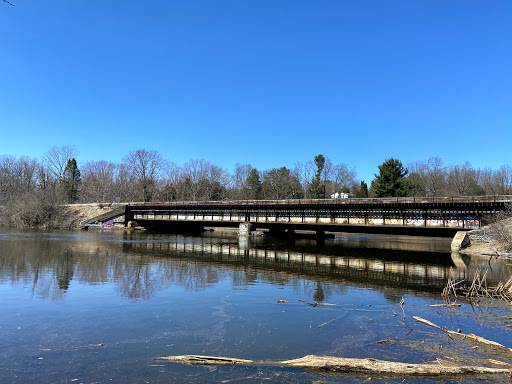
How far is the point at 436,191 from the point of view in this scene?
83000mm

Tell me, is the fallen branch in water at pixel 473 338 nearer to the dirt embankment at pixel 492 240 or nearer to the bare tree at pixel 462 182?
the dirt embankment at pixel 492 240

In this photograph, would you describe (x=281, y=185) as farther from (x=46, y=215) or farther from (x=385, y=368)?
(x=385, y=368)

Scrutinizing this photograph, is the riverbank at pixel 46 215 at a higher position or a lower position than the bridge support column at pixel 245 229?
higher

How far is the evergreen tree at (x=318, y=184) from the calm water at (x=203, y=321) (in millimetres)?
66434

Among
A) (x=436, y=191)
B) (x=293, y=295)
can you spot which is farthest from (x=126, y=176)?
(x=293, y=295)

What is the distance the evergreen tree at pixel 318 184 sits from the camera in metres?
86.0

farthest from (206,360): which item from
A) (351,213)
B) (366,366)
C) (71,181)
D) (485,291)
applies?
(71,181)

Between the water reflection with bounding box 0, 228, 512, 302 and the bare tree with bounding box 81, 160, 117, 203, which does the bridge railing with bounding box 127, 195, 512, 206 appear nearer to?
the water reflection with bounding box 0, 228, 512, 302

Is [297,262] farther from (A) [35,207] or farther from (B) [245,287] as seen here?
(A) [35,207]

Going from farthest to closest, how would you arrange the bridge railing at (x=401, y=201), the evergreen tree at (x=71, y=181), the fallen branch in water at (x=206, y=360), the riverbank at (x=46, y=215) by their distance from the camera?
the evergreen tree at (x=71, y=181) < the riverbank at (x=46, y=215) < the bridge railing at (x=401, y=201) < the fallen branch in water at (x=206, y=360)

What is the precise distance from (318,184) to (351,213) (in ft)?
160

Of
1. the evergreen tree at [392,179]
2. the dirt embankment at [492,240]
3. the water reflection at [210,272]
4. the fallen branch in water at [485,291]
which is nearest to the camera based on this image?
the fallen branch in water at [485,291]

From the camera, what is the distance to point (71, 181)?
332ft

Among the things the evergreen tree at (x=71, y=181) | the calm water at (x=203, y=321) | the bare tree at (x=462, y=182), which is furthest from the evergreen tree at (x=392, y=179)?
the evergreen tree at (x=71, y=181)
